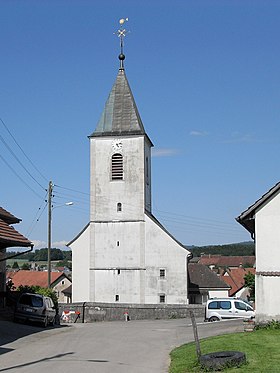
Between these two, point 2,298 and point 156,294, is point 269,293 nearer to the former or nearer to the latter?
point 2,298

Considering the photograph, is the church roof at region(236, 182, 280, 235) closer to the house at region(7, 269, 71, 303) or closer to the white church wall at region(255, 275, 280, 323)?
the white church wall at region(255, 275, 280, 323)

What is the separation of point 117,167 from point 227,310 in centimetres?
2248

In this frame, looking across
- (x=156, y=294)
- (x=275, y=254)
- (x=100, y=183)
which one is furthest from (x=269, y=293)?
(x=100, y=183)

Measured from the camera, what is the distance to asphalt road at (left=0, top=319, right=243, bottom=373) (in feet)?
50.8

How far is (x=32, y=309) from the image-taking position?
→ 96.4ft

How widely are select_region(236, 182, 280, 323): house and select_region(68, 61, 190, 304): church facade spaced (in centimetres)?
2745

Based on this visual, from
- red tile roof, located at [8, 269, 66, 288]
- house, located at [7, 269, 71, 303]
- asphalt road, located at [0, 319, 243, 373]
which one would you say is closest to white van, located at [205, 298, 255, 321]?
→ asphalt road, located at [0, 319, 243, 373]

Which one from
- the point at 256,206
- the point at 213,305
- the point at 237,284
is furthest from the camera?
the point at 237,284

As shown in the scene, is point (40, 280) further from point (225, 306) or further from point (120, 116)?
point (225, 306)

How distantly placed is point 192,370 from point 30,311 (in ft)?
52.4

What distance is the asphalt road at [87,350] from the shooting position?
1548 cm

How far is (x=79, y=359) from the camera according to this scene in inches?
671

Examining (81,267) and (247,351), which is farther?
(81,267)

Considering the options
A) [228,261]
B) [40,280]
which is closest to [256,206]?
[40,280]
